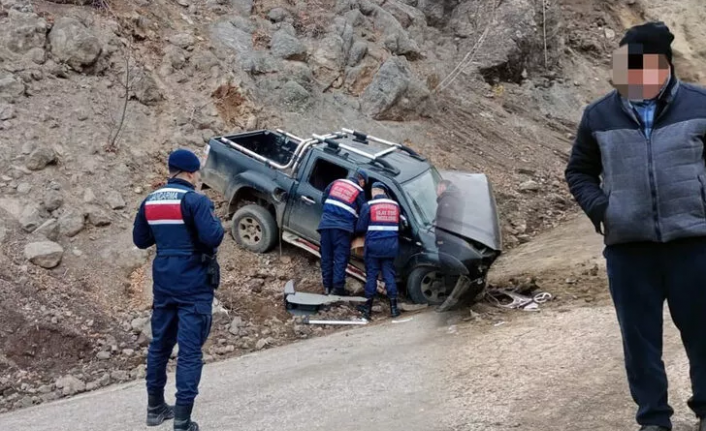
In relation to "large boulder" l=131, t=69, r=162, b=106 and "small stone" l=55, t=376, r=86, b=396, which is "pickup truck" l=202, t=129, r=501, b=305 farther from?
"small stone" l=55, t=376, r=86, b=396

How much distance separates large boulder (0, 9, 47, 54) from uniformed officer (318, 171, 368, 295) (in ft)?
20.9

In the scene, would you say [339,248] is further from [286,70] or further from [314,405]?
[286,70]

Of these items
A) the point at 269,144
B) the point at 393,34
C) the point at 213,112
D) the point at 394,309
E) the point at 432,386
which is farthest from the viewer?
the point at 393,34

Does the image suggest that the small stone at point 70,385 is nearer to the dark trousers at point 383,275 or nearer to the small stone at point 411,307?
the dark trousers at point 383,275

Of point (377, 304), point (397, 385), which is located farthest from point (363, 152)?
point (397, 385)

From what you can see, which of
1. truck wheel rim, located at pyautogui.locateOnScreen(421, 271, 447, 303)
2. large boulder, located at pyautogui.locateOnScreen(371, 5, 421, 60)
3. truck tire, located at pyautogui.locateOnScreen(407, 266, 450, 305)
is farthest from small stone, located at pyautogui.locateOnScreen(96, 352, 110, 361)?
large boulder, located at pyautogui.locateOnScreen(371, 5, 421, 60)

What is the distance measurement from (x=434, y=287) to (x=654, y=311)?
18.5 feet

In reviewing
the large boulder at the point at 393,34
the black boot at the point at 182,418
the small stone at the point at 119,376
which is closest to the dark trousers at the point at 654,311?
the black boot at the point at 182,418

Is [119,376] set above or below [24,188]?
below

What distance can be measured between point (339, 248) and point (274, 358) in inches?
82.5

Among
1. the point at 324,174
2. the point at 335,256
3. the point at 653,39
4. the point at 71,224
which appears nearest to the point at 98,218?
the point at 71,224

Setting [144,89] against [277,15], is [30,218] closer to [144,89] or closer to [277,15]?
[144,89]

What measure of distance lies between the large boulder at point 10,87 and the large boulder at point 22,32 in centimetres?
71

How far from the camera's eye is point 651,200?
3211 mm
